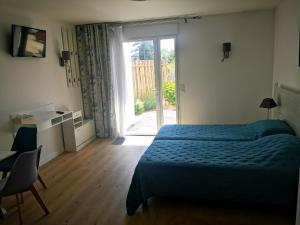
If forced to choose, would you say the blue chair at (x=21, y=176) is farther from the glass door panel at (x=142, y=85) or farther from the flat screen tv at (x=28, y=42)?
the glass door panel at (x=142, y=85)

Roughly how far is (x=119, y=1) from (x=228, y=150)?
2.39m

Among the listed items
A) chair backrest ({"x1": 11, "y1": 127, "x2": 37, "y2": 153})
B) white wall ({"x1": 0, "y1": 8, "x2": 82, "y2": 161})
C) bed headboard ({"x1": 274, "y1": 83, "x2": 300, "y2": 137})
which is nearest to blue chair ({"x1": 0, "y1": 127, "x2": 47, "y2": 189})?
chair backrest ({"x1": 11, "y1": 127, "x2": 37, "y2": 153})

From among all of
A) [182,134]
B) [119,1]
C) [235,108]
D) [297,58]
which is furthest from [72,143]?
[297,58]

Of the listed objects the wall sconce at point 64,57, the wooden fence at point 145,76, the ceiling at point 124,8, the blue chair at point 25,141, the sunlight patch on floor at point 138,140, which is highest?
the ceiling at point 124,8

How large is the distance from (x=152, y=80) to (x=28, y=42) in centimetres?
243

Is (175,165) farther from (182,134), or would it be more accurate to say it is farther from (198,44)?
(198,44)

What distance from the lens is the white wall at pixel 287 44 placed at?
2.93 meters

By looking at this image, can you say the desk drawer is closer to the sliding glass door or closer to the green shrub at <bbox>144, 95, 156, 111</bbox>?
the sliding glass door

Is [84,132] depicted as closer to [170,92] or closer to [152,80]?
[152,80]

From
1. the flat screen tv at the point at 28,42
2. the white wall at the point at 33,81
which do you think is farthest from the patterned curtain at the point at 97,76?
the flat screen tv at the point at 28,42

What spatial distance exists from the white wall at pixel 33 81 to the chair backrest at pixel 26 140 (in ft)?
1.59

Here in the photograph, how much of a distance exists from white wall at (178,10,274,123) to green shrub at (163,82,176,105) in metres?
0.20

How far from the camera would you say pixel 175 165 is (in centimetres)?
243

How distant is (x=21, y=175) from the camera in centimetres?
216
